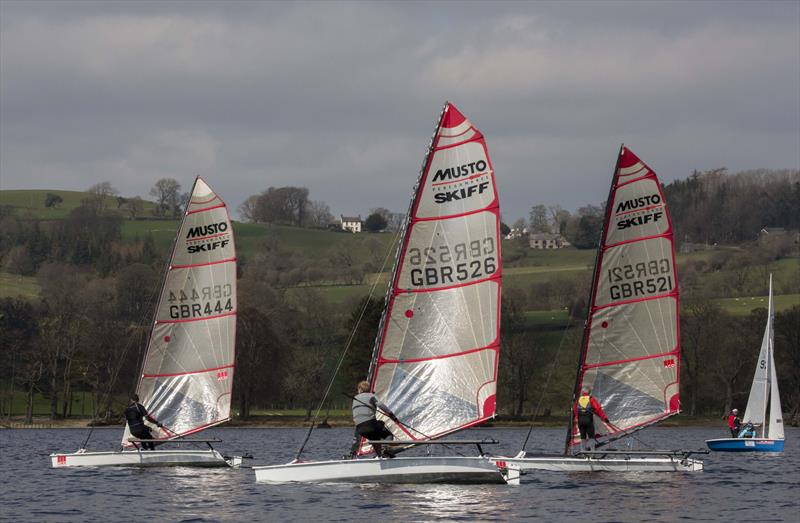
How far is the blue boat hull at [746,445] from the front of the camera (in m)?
52.5

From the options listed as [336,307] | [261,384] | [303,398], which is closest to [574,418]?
[261,384]

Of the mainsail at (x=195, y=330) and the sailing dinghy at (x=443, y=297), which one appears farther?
the mainsail at (x=195, y=330)

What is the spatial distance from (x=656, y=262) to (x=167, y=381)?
1426cm

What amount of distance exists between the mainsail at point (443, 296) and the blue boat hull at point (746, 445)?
24.0 meters

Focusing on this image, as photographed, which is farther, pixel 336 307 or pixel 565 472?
pixel 336 307

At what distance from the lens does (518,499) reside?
95.5 ft

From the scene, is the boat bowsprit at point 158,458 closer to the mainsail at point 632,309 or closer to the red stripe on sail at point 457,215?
the mainsail at point 632,309

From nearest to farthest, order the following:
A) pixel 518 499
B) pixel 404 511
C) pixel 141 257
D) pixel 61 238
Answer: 1. pixel 404 511
2. pixel 518 499
3. pixel 141 257
4. pixel 61 238

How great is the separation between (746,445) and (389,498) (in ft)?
92.1

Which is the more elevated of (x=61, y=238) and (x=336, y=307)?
(x=61, y=238)

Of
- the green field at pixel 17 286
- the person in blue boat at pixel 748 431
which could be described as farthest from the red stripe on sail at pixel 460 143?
the green field at pixel 17 286

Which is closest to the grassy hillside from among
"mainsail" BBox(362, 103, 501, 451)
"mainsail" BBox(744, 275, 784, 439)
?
"mainsail" BBox(744, 275, 784, 439)

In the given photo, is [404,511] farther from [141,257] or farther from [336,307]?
[141,257]

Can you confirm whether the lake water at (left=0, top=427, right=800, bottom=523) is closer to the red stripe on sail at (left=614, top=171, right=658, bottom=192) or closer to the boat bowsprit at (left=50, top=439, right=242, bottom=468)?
the boat bowsprit at (left=50, top=439, right=242, bottom=468)
